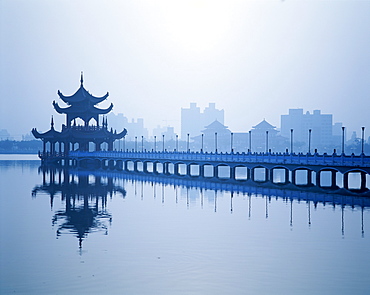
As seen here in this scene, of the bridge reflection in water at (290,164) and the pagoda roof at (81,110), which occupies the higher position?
the pagoda roof at (81,110)

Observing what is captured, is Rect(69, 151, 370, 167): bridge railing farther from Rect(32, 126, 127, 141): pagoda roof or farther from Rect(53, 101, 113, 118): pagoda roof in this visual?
Rect(53, 101, 113, 118): pagoda roof

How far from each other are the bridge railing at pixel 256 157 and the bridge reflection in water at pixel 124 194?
300 centimetres

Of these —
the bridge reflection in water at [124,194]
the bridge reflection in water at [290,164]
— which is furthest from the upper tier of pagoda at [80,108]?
the bridge reflection in water at [124,194]

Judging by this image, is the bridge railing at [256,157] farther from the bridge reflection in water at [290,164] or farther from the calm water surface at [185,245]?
the calm water surface at [185,245]

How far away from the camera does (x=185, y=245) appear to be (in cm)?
2842

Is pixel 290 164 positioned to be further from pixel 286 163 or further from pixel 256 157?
pixel 256 157

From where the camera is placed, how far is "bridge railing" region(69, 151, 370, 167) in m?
51.8

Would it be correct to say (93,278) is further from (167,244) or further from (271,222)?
(271,222)

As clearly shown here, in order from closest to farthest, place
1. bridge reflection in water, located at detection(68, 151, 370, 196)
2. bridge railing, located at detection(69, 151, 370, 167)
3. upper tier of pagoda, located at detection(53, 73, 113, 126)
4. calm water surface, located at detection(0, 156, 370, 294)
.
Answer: calm water surface, located at detection(0, 156, 370, 294)
bridge railing, located at detection(69, 151, 370, 167)
bridge reflection in water, located at detection(68, 151, 370, 196)
upper tier of pagoda, located at detection(53, 73, 113, 126)

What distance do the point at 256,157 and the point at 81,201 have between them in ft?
78.1

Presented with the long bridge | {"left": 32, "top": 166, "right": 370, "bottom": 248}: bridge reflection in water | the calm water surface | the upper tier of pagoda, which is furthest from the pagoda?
the calm water surface

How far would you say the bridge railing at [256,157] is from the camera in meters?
51.8

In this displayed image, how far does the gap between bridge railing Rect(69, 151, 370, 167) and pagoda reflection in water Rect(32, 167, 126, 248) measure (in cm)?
1125

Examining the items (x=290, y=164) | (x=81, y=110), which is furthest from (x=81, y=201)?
(x=81, y=110)
